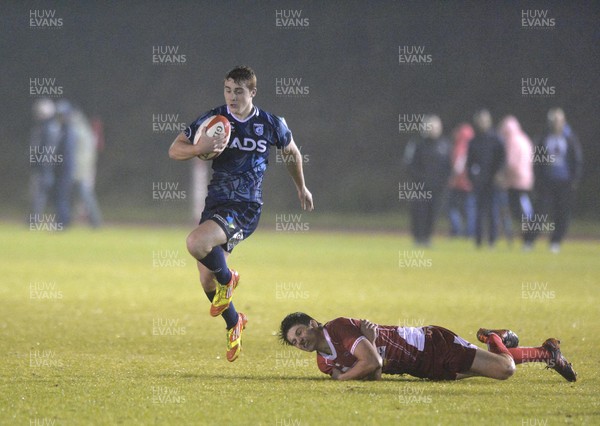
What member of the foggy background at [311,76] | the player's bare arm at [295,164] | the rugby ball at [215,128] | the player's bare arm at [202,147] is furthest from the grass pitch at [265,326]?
the foggy background at [311,76]

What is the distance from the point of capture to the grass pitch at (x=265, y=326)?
714 centimetres

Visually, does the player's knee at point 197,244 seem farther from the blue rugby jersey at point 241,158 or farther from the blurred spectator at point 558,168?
the blurred spectator at point 558,168

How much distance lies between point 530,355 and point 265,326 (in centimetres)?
403

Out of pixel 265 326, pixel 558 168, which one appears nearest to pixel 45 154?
pixel 558 168

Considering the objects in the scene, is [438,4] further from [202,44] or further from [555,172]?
[555,172]

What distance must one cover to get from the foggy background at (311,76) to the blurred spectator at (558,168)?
844cm

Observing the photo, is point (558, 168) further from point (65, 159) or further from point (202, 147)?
point (202, 147)

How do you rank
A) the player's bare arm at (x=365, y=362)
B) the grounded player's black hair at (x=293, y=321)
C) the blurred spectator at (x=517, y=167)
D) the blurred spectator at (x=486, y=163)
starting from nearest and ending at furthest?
1. the player's bare arm at (x=365, y=362)
2. the grounded player's black hair at (x=293, y=321)
3. the blurred spectator at (x=486, y=163)
4. the blurred spectator at (x=517, y=167)

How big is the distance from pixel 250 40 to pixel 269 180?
5.84 m

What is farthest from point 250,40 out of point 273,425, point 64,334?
point 273,425

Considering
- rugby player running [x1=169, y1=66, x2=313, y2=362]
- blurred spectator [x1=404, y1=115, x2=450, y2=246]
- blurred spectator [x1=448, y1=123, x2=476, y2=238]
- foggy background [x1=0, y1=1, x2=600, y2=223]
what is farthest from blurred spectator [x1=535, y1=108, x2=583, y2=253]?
rugby player running [x1=169, y1=66, x2=313, y2=362]

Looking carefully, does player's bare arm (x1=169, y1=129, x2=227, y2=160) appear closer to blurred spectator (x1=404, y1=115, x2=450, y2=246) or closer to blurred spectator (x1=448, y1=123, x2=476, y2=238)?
blurred spectator (x1=404, y1=115, x2=450, y2=246)

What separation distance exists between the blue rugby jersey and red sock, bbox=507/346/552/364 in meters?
2.38

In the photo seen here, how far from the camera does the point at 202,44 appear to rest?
40.7m
